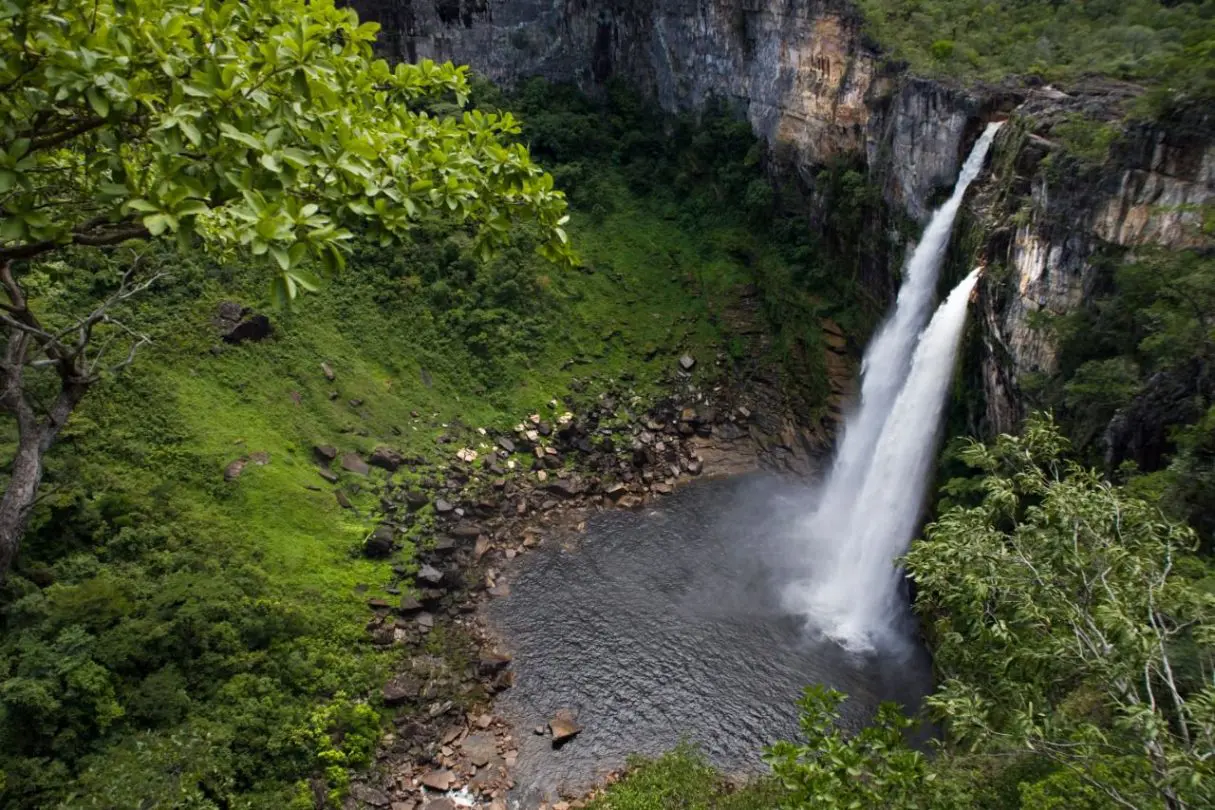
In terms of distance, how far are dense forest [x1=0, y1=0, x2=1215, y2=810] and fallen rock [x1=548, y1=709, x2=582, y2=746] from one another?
184 cm

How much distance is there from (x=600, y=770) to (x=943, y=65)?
65.8 feet

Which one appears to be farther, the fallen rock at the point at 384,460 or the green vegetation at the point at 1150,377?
the fallen rock at the point at 384,460

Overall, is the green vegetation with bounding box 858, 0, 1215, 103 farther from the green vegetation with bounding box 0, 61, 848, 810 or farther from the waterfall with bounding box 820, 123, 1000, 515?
the green vegetation with bounding box 0, 61, 848, 810

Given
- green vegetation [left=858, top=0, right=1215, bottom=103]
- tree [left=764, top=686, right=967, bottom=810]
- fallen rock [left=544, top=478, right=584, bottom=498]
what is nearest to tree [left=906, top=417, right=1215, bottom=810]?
tree [left=764, top=686, right=967, bottom=810]

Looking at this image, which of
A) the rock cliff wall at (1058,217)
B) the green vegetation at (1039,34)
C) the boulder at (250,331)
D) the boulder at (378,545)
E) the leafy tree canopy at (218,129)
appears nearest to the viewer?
the leafy tree canopy at (218,129)

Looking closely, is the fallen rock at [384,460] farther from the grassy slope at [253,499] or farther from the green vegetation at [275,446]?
the green vegetation at [275,446]

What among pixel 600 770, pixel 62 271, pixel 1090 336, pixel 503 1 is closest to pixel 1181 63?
pixel 1090 336

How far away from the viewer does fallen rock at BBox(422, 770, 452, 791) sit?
45.2 feet

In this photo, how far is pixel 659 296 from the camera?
1139 inches

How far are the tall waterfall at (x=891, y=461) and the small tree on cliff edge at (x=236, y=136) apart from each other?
1606cm

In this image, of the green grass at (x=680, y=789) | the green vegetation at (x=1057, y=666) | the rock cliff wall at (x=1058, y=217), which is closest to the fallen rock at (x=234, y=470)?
the green grass at (x=680, y=789)

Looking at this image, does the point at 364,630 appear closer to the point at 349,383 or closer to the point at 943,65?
the point at 349,383

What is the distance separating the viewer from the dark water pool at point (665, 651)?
14859mm

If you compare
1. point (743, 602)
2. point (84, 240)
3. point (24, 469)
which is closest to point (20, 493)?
point (24, 469)
